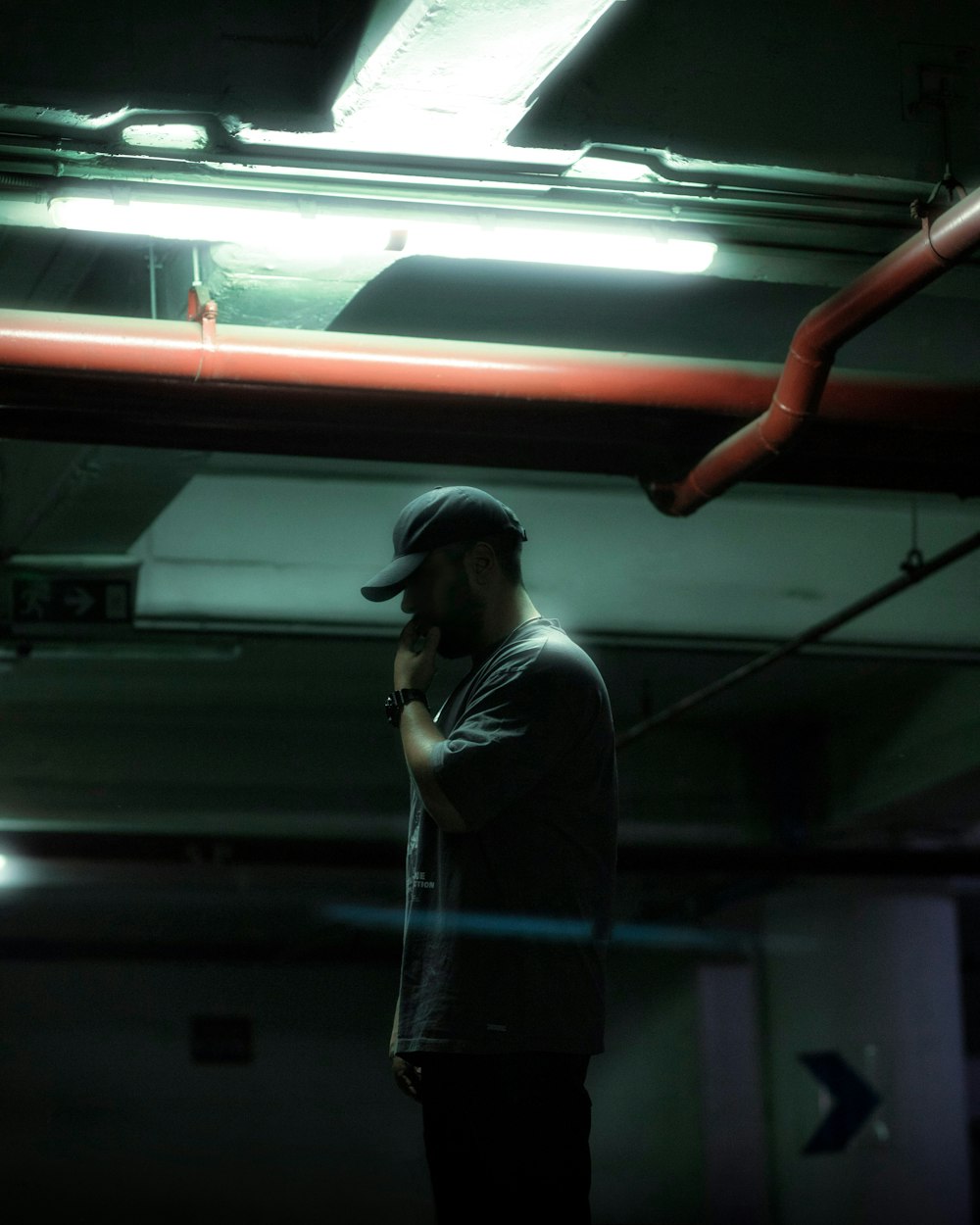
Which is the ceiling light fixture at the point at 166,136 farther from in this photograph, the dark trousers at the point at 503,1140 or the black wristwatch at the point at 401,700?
the dark trousers at the point at 503,1140

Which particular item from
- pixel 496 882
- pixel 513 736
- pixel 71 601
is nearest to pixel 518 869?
pixel 496 882

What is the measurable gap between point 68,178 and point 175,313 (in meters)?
0.80

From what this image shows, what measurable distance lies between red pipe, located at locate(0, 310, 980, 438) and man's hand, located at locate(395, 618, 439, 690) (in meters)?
0.76

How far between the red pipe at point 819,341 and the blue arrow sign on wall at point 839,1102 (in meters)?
6.77

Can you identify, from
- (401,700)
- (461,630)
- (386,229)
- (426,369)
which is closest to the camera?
(401,700)

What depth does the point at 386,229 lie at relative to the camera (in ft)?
10.2

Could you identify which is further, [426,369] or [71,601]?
[71,601]

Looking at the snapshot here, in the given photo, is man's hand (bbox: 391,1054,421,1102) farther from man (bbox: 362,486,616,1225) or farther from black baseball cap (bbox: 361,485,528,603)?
black baseball cap (bbox: 361,485,528,603)

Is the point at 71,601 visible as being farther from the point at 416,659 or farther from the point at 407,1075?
the point at 407,1075

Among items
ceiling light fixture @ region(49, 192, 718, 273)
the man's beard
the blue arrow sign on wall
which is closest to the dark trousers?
the man's beard

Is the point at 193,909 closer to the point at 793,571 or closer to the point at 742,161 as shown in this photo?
the point at 793,571

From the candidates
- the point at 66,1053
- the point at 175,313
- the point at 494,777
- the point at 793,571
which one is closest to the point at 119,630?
the point at 175,313

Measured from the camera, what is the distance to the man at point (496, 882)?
2.34 meters

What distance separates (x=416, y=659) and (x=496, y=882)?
1.34 ft
